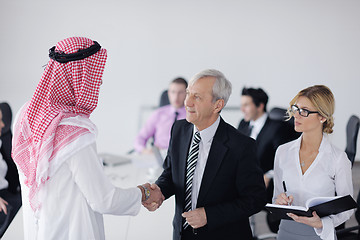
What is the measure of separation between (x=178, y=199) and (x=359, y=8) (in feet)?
19.1

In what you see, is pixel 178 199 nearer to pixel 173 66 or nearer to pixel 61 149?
pixel 61 149

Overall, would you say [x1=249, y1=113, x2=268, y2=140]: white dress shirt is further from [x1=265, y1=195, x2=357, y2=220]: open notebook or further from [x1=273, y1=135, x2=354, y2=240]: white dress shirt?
[x1=265, y1=195, x2=357, y2=220]: open notebook

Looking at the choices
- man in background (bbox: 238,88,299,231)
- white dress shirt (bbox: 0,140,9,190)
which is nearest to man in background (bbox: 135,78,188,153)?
man in background (bbox: 238,88,299,231)

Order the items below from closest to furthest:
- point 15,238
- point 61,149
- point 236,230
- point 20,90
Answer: point 61,149, point 236,230, point 15,238, point 20,90

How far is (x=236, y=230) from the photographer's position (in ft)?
6.93

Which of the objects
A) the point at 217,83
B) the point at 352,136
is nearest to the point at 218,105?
the point at 217,83

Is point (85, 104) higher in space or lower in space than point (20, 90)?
higher

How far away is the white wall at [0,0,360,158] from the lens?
6.11 m

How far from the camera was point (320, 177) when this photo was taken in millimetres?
2229

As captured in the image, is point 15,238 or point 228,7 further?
point 228,7

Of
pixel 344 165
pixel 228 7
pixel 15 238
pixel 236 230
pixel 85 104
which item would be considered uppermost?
pixel 228 7

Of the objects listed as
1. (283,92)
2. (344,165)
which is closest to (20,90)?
(283,92)

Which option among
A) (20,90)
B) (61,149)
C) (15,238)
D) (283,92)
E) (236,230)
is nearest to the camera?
(61,149)

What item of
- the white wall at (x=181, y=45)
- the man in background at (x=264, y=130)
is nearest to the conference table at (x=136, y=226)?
the man in background at (x=264, y=130)
